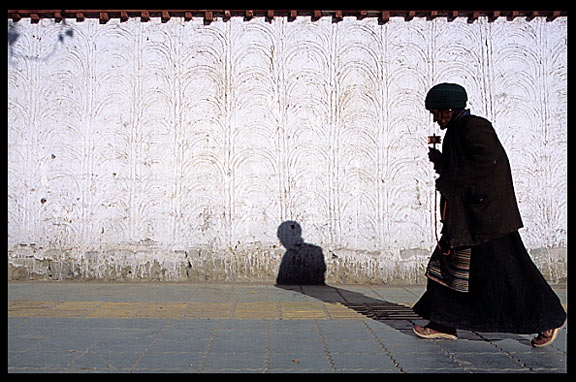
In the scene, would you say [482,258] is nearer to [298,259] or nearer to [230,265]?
[298,259]

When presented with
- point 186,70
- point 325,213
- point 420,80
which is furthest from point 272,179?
point 420,80

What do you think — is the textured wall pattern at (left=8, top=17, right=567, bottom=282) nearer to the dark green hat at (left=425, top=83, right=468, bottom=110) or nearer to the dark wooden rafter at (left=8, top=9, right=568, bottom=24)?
the dark wooden rafter at (left=8, top=9, right=568, bottom=24)

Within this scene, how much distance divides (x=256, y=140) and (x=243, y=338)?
377 cm

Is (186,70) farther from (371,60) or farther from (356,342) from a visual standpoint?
(356,342)

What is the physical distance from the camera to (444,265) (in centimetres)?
421

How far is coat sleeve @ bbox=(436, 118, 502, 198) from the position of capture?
402cm

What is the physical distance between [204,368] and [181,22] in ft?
18.0

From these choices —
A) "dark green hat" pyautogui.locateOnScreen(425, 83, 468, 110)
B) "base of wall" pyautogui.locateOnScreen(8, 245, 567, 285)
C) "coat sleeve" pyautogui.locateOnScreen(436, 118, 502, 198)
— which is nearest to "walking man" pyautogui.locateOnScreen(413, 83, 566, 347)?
"coat sleeve" pyautogui.locateOnScreen(436, 118, 502, 198)

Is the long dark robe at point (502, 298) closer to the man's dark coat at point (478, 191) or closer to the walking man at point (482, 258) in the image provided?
the walking man at point (482, 258)

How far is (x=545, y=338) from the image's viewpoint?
153 inches

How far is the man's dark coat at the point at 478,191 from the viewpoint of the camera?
4.02 meters

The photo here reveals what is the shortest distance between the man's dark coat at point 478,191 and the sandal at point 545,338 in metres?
0.69

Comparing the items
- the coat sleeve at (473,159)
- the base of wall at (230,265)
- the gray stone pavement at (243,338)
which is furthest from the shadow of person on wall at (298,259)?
the coat sleeve at (473,159)

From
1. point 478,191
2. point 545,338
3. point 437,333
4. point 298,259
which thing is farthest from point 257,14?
point 545,338
